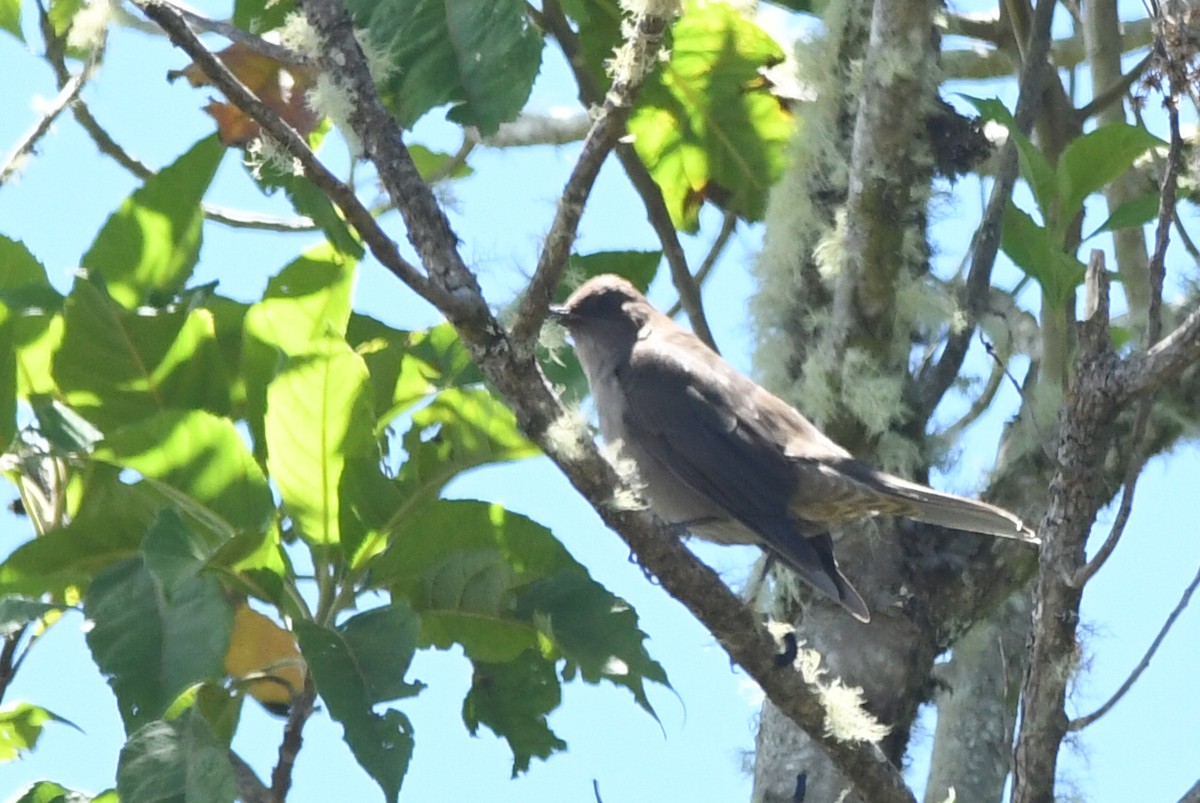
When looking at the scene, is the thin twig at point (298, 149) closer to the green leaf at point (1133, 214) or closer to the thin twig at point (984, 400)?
the green leaf at point (1133, 214)

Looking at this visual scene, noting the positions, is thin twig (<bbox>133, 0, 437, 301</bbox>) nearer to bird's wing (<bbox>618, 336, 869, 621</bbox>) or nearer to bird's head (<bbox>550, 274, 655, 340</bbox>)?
bird's wing (<bbox>618, 336, 869, 621</bbox>)

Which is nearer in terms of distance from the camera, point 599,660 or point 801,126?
point 599,660

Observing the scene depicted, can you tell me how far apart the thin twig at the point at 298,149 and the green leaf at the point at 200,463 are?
3.19 ft

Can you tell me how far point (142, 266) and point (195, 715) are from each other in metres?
1.29

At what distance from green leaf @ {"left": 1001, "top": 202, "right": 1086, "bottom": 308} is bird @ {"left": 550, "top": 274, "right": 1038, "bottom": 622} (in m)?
0.63

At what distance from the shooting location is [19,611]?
10.2ft

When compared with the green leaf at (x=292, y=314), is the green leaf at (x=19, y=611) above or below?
below

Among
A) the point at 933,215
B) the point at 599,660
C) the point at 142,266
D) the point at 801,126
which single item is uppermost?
the point at 801,126

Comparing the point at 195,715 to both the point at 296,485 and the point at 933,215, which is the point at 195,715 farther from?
the point at 933,215

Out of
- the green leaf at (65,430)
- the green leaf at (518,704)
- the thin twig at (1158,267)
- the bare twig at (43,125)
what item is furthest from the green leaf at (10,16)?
the thin twig at (1158,267)

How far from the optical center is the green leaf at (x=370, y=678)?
2.91 m

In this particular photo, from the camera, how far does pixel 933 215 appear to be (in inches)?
163

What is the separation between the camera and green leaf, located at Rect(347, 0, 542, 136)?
11.4 feet

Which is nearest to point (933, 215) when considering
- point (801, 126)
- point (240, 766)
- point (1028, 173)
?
point (801, 126)
